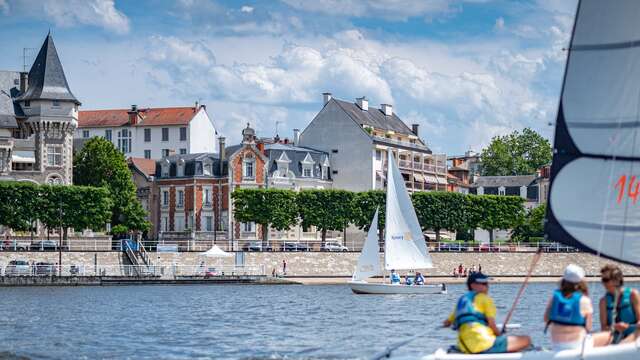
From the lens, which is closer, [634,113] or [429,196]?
[634,113]

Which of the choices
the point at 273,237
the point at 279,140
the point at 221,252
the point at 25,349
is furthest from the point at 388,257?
the point at 279,140

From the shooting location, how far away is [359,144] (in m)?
118

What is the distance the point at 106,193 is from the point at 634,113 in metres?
79.7

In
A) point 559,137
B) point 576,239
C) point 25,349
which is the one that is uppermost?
point 559,137

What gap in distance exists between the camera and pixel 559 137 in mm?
21531

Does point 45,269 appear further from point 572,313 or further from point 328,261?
point 572,313

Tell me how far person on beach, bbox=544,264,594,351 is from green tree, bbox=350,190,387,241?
8373cm

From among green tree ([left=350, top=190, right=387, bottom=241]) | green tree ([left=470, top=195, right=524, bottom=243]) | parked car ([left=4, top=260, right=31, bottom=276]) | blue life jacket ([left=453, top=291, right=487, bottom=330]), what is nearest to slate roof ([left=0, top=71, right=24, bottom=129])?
parked car ([left=4, top=260, right=31, bottom=276])

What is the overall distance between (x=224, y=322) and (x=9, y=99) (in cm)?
6871

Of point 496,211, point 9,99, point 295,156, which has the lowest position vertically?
→ point 496,211

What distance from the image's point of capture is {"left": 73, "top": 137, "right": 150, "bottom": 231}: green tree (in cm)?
10550

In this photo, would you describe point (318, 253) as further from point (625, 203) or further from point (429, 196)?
point (625, 203)

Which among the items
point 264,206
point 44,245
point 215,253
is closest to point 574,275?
point 215,253

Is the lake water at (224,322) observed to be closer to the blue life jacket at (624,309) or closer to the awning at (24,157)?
the blue life jacket at (624,309)
